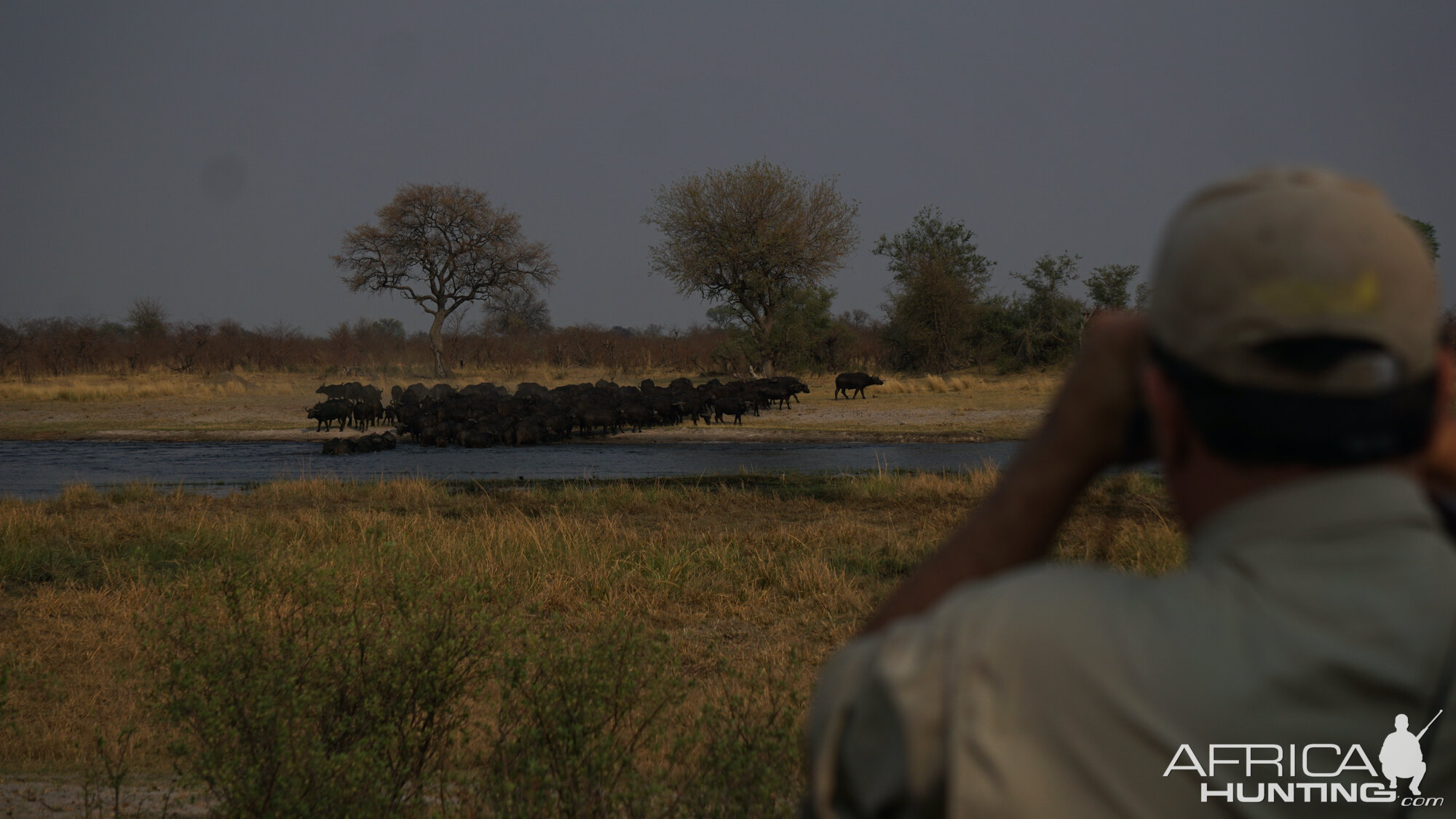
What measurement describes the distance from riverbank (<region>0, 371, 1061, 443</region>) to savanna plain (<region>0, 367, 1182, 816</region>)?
9566 millimetres

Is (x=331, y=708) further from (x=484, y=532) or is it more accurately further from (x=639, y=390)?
(x=639, y=390)

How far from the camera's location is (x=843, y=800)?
92 centimetres

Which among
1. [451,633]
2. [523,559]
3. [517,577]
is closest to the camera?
[451,633]

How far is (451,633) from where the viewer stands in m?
4.57

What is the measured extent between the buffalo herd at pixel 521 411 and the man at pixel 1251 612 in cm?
2304

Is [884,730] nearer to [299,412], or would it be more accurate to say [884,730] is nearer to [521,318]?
[299,412]

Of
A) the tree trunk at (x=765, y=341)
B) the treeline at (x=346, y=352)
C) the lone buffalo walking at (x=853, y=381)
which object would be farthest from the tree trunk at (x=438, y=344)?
the lone buffalo walking at (x=853, y=381)

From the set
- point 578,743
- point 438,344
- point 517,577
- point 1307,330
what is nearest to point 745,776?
point 578,743

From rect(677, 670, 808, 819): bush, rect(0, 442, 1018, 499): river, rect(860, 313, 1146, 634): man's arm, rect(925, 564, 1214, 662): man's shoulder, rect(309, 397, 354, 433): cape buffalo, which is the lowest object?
rect(0, 442, 1018, 499): river

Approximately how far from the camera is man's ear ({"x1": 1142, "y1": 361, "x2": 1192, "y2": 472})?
0.91m

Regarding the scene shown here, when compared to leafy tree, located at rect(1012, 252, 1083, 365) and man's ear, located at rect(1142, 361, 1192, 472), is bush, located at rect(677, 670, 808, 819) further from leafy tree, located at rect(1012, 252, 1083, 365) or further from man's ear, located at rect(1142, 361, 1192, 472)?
leafy tree, located at rect(1012, 252, 1083, 365)

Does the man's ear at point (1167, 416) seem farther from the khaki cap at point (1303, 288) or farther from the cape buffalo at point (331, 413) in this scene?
the cape buffalo at point (331, 413)

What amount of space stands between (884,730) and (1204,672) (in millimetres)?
266

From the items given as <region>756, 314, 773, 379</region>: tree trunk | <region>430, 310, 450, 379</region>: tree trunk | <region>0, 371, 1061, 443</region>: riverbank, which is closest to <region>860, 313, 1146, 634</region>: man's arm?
<region>0, 371, 1061, 443</region>: riverbank
